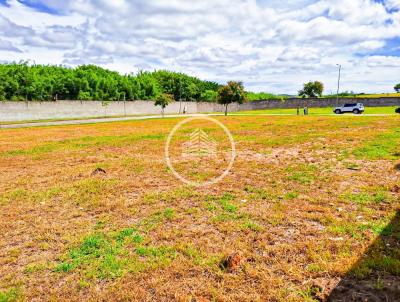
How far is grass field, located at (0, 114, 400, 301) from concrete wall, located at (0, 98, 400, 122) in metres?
43.5

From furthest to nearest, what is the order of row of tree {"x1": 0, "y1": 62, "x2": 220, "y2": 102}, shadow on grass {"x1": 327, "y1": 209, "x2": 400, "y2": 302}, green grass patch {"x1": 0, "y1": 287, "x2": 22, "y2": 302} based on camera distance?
row of tree {"x1": 0, "y1": 62, "x2": 220, "y2": 102}
green grass patch {"x1": 0, "y1": 287, "x2": 22, "y2": 302}
shadow on grass {"x1": 327, "y1": 209, "x2": 400, "y2": 302}

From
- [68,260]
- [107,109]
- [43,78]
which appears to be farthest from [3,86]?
[68,260]

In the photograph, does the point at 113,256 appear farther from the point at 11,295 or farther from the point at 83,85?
the point at 83,85

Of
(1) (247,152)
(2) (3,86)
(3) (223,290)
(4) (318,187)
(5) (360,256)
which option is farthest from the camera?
(2) (3,86)

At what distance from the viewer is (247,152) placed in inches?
487

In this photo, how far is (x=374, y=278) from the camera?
3430 mm

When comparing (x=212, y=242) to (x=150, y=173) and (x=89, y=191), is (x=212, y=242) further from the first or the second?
(x=150, y=173)

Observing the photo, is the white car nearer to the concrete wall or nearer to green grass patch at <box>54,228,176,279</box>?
the concrete wall

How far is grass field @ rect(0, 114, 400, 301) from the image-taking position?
3.49 meters

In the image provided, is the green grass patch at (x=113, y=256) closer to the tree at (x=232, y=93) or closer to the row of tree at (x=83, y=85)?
the tree at (x=232, y=93)

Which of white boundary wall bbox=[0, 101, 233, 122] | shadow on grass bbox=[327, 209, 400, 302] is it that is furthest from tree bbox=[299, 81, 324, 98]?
shadow on grass bbox=[327, 209, 400, 302]

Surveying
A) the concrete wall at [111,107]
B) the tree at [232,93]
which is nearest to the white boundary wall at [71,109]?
the concrete wall at [111,107]

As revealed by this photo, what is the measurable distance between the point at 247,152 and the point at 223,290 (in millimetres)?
9285

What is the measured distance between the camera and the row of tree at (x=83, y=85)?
5669cm
